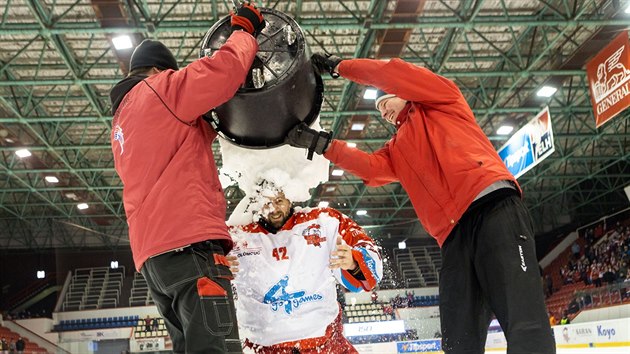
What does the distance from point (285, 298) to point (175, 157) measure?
46.1 inches

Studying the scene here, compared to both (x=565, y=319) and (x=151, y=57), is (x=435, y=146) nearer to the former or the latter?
(x=151, y=57)

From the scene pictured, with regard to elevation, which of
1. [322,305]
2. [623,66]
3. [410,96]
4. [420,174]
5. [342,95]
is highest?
[342,95]

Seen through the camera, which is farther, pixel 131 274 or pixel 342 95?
pixel 131 274

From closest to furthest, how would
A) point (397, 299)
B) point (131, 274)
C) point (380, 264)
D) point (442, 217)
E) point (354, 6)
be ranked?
point (442, 217) < point (380, 264) < point (354, 6) < point (397, 299) < point (131, 274)

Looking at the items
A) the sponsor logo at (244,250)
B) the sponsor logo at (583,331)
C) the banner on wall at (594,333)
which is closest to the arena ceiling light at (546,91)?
the banner on wall at (594,333)

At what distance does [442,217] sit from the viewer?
2.79 meters

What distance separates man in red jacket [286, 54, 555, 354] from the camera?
245 centimetres

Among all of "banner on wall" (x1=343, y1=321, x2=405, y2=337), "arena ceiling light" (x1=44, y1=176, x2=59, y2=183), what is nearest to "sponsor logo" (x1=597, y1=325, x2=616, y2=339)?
"banner on wall" (x1=343, y1=321, x2=405, y2=337)

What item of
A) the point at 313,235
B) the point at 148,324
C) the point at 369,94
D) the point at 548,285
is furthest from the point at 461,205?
the point at 548,285

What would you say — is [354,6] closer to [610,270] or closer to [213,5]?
[213,5]

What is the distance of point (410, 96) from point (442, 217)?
59 cm

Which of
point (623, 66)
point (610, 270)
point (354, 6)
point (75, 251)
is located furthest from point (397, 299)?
point (75, 251)

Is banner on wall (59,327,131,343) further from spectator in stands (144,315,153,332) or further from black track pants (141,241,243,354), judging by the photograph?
black track pants (141,241,243,354)

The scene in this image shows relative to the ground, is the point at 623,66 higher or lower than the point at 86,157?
lower
